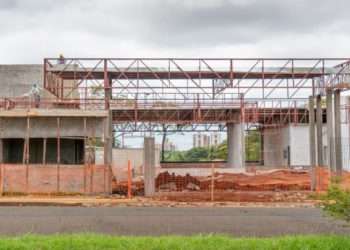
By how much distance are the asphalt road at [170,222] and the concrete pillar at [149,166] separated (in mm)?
5876

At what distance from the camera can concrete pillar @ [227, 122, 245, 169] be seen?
44394 millimetres

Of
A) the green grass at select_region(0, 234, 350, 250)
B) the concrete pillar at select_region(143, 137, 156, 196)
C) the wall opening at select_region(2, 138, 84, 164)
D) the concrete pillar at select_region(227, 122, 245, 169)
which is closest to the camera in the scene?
the green grass at select_region(0, 234, 350, 250)

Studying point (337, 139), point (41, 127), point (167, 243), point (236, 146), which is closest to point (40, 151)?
point (41, 127)

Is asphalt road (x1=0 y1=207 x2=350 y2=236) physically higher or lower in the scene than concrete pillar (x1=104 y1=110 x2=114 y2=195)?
lower

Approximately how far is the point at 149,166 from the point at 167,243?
53.0 ft

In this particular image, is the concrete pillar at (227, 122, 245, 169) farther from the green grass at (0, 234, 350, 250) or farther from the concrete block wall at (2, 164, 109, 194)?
the green grass at (0, 234, 350, 250)

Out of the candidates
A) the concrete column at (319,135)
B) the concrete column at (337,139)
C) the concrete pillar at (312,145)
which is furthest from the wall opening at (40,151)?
the concrete column at (337,139)

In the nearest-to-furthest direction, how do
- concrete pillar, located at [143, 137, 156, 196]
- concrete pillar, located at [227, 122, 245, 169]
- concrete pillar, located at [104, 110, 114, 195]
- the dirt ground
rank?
the dirt ground < concrete pillar, located at [143, 137, 156, 196] < concrete pillar, located at [104, 110, 114, 195] < concrete pillar, located at [227, 122, 245, 169]

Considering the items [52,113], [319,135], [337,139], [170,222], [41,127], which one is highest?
[52,113]

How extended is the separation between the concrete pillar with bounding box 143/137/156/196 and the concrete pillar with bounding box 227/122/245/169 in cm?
1853

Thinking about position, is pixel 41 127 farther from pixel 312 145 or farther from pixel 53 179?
pixel 312 145

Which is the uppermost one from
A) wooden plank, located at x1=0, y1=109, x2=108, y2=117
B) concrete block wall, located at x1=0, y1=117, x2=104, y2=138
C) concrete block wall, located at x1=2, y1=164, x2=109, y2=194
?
wooden plank, located at x1=0, y1=109, x2=108, y2=117

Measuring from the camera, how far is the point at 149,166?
25.8 m

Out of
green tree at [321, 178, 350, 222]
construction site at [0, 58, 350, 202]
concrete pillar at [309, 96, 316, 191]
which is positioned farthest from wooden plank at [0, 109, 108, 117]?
green tree at [321, 178, 350, 222]
